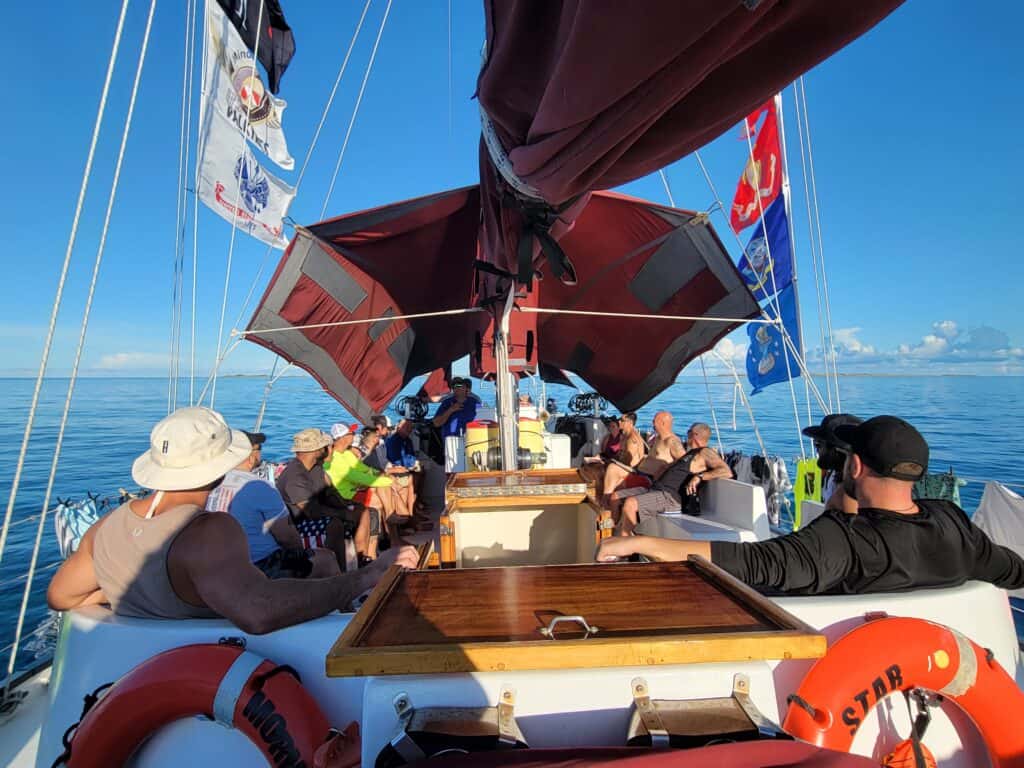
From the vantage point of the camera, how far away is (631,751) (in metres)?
0.75

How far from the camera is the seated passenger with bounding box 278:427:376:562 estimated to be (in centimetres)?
354

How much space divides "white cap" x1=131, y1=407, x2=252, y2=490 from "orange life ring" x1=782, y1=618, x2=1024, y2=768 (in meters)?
1.63

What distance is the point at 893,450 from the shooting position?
141 centimetres

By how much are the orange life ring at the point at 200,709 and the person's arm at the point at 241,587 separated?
0.11m

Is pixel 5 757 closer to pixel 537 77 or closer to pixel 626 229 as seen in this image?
pixel 537 77

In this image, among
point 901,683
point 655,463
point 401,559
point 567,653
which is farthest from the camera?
point 655,463

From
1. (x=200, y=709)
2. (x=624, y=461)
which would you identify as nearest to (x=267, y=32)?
(x=200, y=709)

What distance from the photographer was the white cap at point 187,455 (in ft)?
4.55

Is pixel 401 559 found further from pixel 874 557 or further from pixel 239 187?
pixel 239 187

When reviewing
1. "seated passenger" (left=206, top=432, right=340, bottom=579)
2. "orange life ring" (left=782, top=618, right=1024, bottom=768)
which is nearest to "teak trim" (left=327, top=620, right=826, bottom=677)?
"orange life ring" (left=782, top=618, right=1024, bottom=768)

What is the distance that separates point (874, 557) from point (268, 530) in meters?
2.69

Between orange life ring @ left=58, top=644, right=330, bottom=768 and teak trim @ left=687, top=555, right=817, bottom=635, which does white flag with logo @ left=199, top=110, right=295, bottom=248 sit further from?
teak trim @ left=687, top=555, right=817, bottom=635

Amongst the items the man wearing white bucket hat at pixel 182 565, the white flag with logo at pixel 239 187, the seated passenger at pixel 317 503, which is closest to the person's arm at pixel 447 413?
the seated passenger at pixel 317 503

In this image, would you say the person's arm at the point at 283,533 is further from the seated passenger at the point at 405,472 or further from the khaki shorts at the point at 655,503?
the khaki shorts at the point at 655,503
